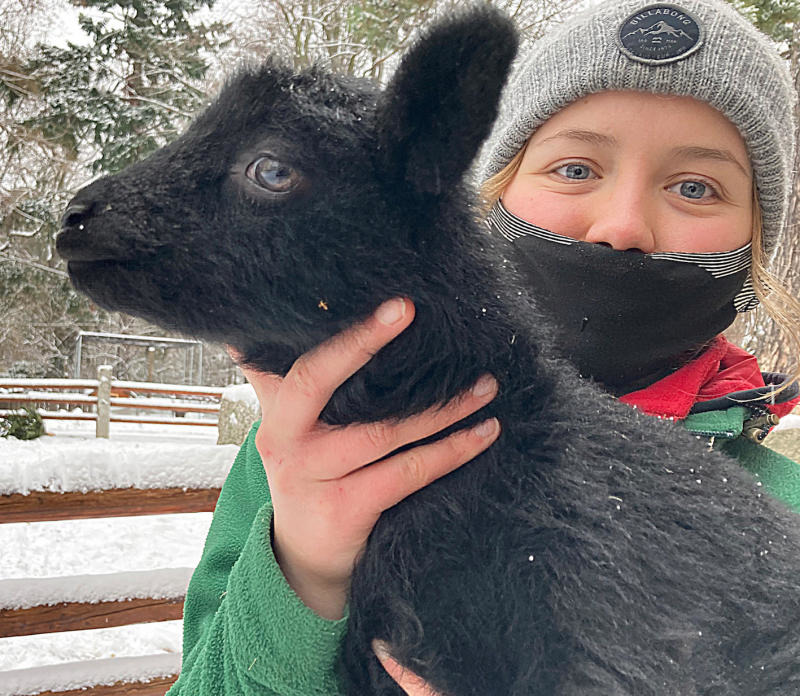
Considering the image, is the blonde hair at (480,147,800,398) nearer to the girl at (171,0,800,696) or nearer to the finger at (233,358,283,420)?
the girl at (171,0,800,696)

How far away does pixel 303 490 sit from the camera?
4.32ft

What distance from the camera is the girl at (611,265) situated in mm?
1300

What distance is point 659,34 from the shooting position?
169 centimetres

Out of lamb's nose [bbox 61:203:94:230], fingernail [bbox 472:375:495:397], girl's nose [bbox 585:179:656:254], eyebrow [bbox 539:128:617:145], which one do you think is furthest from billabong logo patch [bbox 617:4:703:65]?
lamb's nose [bbox 61:203:94:230]

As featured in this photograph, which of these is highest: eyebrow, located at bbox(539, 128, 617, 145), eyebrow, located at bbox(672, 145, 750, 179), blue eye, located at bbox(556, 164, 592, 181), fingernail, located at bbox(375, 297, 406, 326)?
eyebrow, located at bbox(539, 128, 617, 145)

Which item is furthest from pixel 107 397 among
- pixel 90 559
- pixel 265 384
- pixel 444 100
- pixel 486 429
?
pixel 444 100

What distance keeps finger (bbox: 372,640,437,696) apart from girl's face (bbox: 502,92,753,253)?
101cm

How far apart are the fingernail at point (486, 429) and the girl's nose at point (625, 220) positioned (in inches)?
27.1

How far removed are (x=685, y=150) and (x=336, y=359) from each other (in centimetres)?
104

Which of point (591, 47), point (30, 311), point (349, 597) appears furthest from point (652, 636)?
point (30, 311)

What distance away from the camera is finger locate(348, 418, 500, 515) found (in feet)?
3.67

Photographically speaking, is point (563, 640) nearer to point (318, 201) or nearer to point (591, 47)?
point (318, 201)

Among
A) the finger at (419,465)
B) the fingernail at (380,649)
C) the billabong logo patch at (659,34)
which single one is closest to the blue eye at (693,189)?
the billabong logo patch at (659,34)

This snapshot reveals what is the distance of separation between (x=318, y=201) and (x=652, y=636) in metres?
0.81
